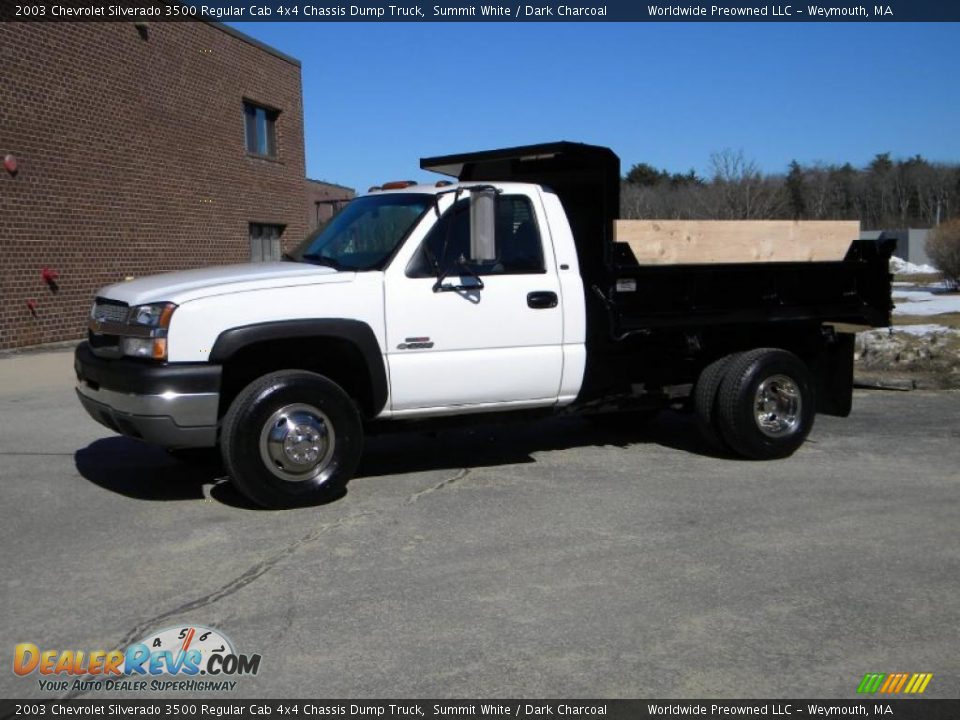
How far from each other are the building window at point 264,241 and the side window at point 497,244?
1642 cm

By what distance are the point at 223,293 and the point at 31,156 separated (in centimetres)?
1196

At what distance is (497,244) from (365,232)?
3.08ft

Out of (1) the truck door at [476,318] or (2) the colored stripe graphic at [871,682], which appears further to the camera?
(1) the truck door at [476,318]

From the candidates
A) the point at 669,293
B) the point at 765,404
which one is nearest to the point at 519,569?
the point at 669,293

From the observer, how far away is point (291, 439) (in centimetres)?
583

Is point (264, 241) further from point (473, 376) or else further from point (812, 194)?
point (812, 194)

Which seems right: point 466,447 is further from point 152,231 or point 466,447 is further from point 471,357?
point 152,231

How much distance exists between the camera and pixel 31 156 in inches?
614

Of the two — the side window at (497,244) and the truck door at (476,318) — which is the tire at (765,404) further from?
the side window at (497,244)

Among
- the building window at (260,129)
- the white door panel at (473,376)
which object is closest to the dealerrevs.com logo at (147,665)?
the white door panel at (473,376)

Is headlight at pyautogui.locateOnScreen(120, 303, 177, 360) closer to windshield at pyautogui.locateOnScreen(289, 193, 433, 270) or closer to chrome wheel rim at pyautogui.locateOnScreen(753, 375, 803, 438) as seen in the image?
windshield at pyautogui.locateOnScreen(289, 193, 433, 270)

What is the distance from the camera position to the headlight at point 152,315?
5508 millimetres

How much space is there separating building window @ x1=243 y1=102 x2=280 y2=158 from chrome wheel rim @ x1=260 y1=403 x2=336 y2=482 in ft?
57.5

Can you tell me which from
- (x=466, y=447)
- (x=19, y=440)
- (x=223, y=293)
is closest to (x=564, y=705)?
(x=223, y=293)
